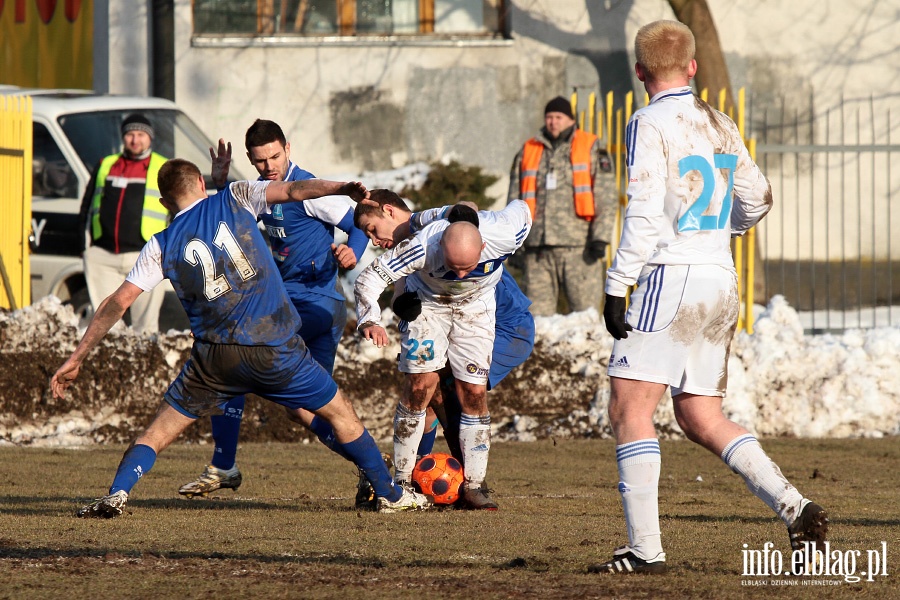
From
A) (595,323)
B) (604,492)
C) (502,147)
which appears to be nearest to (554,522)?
(604,492)

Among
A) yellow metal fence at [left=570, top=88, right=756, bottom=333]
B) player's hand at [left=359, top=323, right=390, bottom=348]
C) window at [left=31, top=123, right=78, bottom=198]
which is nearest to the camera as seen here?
player's hand at [left=359, top=323, right=390, bottom=348]

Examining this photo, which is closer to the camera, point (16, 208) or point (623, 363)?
point (623, 363)

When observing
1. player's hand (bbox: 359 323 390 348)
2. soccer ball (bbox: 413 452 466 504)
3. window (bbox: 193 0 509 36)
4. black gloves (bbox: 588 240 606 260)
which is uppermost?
window (bbox: 193 0 509 36)

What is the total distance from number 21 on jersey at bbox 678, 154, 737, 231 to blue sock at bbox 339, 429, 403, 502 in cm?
244

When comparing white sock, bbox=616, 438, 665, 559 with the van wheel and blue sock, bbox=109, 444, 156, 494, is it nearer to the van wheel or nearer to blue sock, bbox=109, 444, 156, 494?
blue sock, bbox=109, 444, 156, 494

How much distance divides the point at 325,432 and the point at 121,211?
5.10 m

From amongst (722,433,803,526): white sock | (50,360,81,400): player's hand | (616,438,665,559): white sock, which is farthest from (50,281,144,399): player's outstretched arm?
(722,433,803,526): white sock

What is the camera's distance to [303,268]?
820 cm

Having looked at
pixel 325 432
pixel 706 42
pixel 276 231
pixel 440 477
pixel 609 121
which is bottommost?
pixel 440 477

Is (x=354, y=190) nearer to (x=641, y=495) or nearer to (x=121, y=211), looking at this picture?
(x=641, y=495)

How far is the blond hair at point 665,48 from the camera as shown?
5129 mm

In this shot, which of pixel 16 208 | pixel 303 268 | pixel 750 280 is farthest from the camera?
pixel 16 208

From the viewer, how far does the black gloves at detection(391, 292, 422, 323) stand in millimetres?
7328

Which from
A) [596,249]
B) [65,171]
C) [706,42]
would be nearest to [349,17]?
[706,42]
